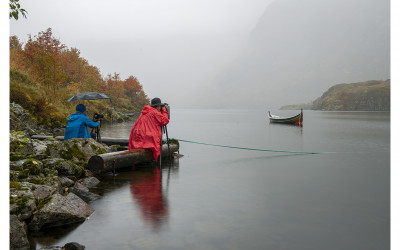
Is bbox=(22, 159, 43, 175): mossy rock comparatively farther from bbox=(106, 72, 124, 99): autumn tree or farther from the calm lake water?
bbox=(106, 72, 124, 99): autumn tree

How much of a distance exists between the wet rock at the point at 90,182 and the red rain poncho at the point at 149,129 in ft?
7.31

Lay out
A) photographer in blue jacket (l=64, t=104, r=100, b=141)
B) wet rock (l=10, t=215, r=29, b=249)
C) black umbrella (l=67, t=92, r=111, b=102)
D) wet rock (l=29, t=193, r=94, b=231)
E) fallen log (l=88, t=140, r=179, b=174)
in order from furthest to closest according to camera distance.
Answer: black umbrella (l=67, t=92, r=111, b=102), photographer in blue jacket (l=64, t=104, r=100, b=141), fallen log (l=88, t=140, r=179, b=174), wet rock (l=29, t=193, r=94, b=231), wet rock (l=10, t=215, r=29, b=249)

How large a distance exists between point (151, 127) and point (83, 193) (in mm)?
3667

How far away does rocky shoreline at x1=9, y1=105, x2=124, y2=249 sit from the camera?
5.43 m

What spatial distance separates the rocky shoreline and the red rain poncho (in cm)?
123

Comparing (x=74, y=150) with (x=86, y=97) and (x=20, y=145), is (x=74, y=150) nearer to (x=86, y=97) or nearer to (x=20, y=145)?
(x=20, y=145)

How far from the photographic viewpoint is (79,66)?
53.5 metres

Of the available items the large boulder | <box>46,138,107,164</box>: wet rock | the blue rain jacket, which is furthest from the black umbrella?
the large boulder

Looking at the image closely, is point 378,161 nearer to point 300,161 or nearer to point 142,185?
point 300,161

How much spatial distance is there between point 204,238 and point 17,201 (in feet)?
10.4

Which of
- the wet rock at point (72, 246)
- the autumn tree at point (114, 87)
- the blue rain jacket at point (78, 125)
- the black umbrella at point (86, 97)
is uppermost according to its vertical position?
the autumn tree at point (114, 87)

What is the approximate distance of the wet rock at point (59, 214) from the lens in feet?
18.3

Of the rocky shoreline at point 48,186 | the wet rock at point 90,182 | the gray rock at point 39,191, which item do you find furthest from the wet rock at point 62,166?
Result: the gray rock at point 39,191

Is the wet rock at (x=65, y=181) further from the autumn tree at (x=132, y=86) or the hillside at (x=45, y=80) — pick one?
the autumn tree at (x=132, y=86)
